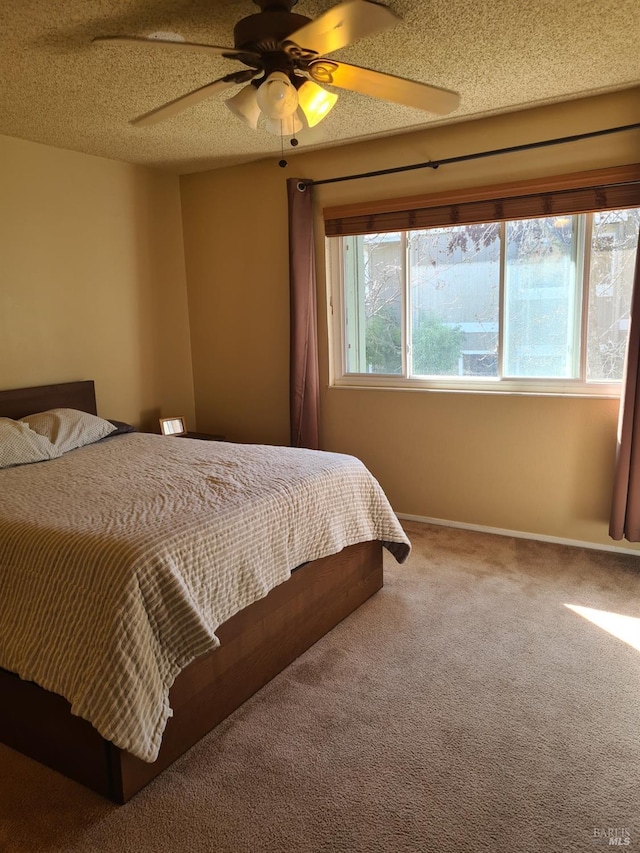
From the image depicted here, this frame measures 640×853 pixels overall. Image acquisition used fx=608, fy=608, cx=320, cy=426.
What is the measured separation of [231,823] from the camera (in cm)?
168

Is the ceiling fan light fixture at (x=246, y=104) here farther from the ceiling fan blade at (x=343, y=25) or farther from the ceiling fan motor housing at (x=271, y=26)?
the ceiling fan blade at (x=343, y=25)

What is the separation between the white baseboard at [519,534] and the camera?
3455mm

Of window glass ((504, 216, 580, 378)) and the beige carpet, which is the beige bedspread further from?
window glass ((504, 216, 580, 378))

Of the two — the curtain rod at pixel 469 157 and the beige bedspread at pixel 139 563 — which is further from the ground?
the curtain rod at pixel 469 157

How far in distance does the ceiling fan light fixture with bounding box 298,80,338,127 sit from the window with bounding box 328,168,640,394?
1.59 metres

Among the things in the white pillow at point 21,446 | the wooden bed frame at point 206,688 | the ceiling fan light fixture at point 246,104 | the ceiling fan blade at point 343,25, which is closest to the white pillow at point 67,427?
the white pillow at point 21,446

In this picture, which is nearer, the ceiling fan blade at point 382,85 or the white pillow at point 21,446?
the ceiling fan blade at point 382,85

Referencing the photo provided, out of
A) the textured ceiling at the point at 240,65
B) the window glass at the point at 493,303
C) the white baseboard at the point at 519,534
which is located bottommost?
the white baseboard at the point at 519,534

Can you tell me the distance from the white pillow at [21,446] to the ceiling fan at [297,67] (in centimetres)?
169

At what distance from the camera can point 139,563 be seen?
1777 mm

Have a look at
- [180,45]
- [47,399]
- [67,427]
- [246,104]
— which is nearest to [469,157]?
[246,104]

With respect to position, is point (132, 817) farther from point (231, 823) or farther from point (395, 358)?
point (395, 358)

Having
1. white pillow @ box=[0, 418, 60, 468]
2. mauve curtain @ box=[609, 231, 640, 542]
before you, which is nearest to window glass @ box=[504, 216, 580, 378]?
mauve curtain @ box=[609, 231, 640, 542]

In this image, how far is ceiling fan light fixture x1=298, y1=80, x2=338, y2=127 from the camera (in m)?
2.15
